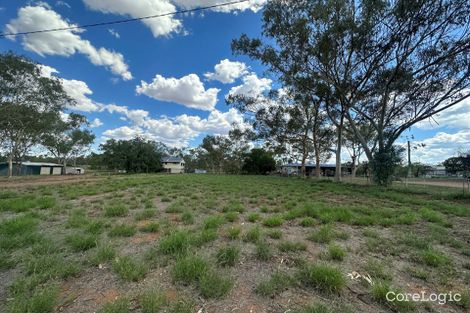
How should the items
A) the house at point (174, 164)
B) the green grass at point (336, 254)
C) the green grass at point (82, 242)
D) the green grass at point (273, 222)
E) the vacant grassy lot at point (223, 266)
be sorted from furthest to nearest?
1. the house at point (174, 164)
2. the green grass at point (273, 222)
3. the green grass at point (82, 242)
4. the green grass at point (336, 254)
5. the vacant grassy lot at point (223, 266)

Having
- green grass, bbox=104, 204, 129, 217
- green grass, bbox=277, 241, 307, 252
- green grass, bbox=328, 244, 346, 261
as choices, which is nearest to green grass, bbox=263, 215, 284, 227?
green grass, bbox=277, 241, 307, 252

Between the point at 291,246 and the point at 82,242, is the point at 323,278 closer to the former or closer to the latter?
the point at 291,246

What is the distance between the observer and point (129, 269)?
2.57 metres

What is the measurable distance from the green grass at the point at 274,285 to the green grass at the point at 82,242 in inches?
96.3

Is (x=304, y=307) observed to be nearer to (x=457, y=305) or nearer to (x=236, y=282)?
(x=236, y=282)

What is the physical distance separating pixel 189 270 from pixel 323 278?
4.44 feet

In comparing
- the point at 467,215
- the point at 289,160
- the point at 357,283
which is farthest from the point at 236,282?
the point at 289,160

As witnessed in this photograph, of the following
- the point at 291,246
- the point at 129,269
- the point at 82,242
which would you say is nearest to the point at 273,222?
the point at 291,246

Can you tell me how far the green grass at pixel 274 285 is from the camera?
88.7 inches

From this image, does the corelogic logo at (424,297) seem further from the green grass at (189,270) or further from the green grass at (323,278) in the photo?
the green grass at (189,270)

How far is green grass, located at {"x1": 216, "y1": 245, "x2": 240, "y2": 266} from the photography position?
112 inches

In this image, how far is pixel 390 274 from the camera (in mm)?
2609

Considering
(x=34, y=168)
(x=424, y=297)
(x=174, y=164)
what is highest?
(x=174, y=164)

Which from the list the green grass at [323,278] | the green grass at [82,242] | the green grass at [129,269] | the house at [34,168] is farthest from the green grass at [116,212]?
the house at [34,168]
